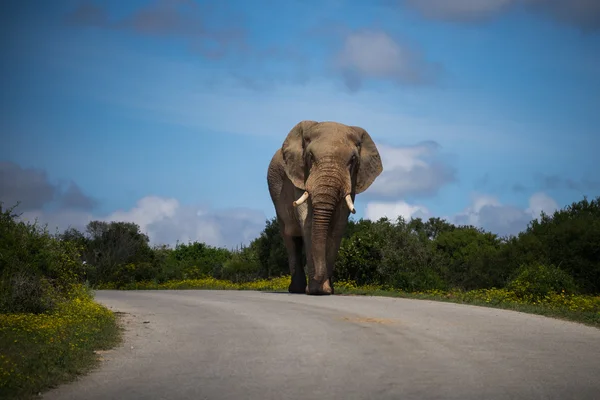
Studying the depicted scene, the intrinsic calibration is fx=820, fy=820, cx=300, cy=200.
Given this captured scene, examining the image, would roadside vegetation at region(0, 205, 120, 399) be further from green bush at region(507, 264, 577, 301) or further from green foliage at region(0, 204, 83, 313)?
green bush at region(507, 264, 577, 301)

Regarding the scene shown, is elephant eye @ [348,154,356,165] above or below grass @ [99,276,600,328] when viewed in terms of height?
above

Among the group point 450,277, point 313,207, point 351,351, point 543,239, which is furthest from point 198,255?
point 351,351

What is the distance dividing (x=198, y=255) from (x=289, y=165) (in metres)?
37.1

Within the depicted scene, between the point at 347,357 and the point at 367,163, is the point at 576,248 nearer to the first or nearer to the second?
the point at 367,163

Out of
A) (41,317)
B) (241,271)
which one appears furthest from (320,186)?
(241,271)

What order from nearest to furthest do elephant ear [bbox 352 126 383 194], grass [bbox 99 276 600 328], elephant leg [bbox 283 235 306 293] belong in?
grass [bbox 99 276 600 328] < elephant ear [bbox 352 126 383 194] < elephant leg [bbox 283 235 306 293]

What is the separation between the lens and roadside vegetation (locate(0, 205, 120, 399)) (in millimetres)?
9278

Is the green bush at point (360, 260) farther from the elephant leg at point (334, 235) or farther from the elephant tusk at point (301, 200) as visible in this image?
the elephant tusk at point (301, 200)

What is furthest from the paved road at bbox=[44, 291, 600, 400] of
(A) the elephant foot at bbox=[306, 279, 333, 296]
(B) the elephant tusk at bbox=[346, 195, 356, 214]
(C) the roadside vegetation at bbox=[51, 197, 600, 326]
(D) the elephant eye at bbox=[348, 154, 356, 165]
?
(D) the elephant eye at bbox=[348, 154, 356, 165]

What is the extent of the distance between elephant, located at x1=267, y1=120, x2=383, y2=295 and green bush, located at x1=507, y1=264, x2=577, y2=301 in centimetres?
483

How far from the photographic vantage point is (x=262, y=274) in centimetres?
4309

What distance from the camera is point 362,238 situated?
30734mm

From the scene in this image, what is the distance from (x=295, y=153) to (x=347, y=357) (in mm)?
14403

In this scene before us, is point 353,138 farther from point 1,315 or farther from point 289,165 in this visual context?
point 1,315
